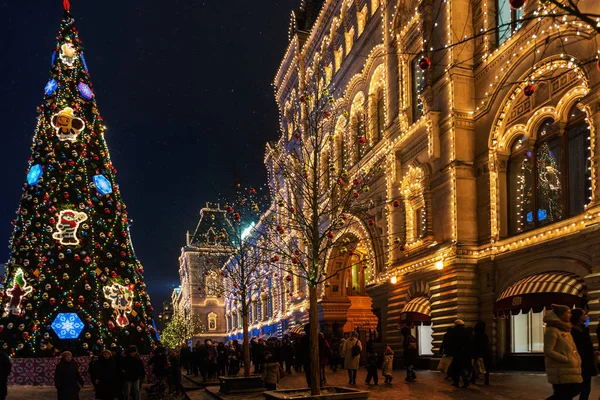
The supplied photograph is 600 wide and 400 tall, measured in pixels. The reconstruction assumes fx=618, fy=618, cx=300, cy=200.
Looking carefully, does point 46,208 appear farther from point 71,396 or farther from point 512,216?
point 512,216

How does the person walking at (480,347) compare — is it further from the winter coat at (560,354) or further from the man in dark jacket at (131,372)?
the man in dark jacket at (131,372)

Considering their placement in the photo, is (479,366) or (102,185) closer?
(479,366)

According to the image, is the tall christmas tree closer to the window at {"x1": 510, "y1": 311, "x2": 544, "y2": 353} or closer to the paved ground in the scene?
the paved ground

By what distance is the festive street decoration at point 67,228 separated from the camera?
75.5 ft

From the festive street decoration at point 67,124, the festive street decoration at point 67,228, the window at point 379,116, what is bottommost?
the festive street decoration at point 67,228

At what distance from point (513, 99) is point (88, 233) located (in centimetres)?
1574

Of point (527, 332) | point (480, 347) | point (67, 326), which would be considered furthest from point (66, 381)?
point (527, 332)

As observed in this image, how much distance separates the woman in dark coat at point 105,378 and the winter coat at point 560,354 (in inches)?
359

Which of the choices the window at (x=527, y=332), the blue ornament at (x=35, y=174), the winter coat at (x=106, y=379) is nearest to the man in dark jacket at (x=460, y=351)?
the window at (x=527, y=332)

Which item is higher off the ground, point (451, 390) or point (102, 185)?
point (102, 185)

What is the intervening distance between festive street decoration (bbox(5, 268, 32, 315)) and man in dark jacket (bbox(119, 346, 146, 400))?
10.6 metres

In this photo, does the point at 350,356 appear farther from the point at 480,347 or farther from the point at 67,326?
the point at 67,326

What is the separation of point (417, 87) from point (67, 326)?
16162 mm

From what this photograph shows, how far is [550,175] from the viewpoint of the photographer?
17.5 m
